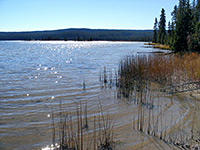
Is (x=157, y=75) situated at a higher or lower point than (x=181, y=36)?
lower

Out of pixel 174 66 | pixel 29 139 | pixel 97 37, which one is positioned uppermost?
pixel 97 37

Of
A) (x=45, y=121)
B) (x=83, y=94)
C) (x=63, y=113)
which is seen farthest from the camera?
(x=83, y=94)

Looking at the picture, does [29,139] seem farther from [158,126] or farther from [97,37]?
[97,37]

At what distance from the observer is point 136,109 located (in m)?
6.54

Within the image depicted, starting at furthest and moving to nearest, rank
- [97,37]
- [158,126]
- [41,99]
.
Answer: [97,37]
[41,99]
[158,126]

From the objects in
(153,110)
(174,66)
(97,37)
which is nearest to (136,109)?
(153,110)

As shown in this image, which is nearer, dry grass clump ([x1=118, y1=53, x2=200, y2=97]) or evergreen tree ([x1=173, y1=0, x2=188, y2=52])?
dry grass clump ([x1=118, y1=53, x2=200, y2=97])

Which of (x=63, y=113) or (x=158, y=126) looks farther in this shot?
(x=63, y=113)

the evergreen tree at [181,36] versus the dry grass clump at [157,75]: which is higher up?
the evergreen tree at [181,36]

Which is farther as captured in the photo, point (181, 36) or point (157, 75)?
point (181, 36)

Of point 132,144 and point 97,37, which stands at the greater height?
point 97,37

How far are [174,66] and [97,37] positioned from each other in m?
185

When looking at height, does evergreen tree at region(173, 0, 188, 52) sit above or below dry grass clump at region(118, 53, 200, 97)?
above

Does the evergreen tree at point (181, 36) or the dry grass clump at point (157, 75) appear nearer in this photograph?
the dry grass clump at point (157, 75)
